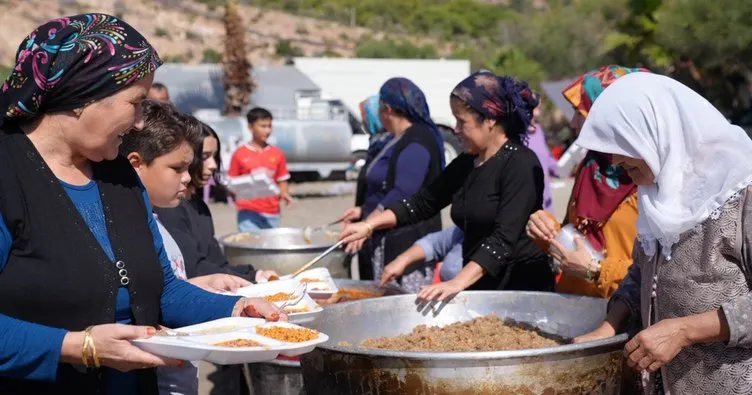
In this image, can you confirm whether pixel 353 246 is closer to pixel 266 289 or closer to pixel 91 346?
pixel 266 289

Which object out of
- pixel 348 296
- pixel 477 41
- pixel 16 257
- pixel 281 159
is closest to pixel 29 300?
pixel 16 257

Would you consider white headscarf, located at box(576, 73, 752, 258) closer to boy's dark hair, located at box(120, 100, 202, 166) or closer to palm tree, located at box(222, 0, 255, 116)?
boy's dark hair, located at box(120, 100, 202, 166)

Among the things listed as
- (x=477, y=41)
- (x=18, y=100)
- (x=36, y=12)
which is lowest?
(x=477, y=41)

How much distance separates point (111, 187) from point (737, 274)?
1.71 metres

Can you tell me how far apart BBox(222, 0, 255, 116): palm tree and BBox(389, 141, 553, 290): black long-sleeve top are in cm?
1885

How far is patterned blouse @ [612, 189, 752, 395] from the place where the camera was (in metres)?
2.62

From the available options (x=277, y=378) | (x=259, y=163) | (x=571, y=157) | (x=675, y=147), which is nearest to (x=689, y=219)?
(x=675, y=147)

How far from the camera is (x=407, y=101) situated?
5910 mm

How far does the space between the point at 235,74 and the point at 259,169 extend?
15034 millimetres

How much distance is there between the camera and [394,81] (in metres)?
6.01

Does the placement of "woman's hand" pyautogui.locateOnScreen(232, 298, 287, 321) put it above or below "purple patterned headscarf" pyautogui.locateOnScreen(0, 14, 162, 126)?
below

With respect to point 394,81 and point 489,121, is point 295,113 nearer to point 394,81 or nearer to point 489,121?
point 394,81

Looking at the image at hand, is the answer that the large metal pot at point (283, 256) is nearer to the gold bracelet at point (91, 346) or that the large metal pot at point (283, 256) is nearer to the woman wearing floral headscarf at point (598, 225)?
the woman wearing floral headscarf at point (598, 225)

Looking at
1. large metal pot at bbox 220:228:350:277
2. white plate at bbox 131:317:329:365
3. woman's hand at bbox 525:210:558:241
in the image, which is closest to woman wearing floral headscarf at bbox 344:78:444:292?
large metal pot at bbox 220:228:350:277
